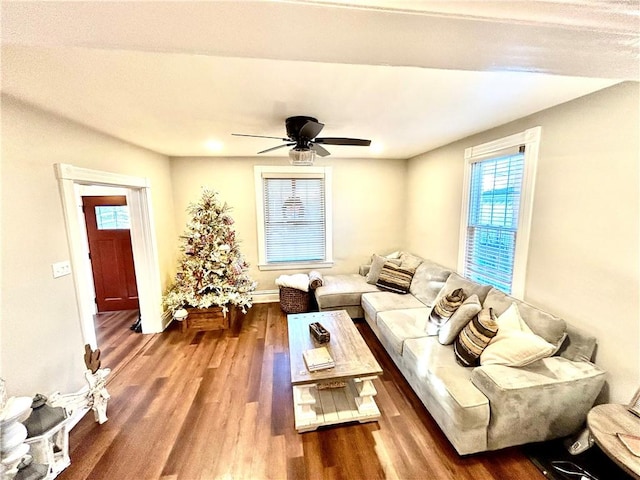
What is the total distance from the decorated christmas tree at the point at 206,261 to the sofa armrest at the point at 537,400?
9.75 ft

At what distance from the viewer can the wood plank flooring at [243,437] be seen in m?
1.65

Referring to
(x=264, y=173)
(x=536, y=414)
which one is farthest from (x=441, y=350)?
(x=264, y=173)

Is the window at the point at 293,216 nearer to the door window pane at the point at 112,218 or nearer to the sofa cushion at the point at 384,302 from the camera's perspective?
the sofa cushion at the point at 384,302

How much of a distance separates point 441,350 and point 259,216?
318 cm

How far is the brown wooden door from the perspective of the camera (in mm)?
3924

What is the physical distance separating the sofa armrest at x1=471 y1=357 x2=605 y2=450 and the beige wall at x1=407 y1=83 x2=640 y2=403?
28 cm

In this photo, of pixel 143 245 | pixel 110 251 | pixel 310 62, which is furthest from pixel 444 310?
pixel 110 251

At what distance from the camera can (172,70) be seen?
1459 millimetres

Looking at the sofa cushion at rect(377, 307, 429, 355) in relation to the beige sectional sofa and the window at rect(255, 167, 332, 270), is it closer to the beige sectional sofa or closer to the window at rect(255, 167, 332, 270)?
the beige sectional sofa

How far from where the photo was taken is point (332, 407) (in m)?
2.06

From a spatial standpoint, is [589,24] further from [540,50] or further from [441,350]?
[441,350]

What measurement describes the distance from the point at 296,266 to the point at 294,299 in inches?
26.8

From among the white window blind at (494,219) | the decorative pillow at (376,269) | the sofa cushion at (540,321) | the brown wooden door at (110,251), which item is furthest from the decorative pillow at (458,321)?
the brown wooden door at (110,251)

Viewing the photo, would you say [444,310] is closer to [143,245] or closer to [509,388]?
[509,388]
